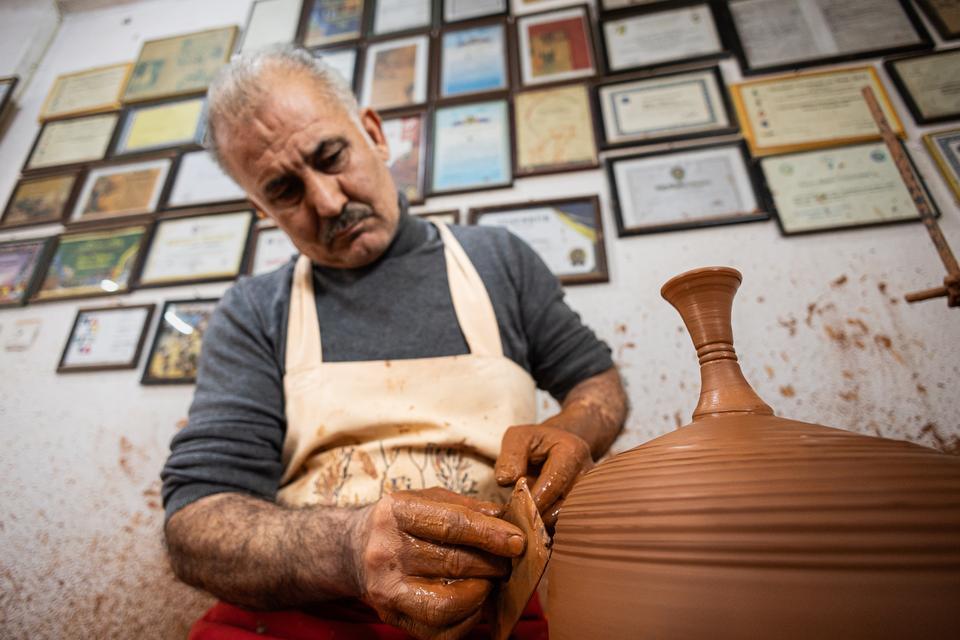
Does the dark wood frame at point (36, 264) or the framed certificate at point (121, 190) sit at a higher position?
the framed certificate at point (121, 190)

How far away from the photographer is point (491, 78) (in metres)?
1.62

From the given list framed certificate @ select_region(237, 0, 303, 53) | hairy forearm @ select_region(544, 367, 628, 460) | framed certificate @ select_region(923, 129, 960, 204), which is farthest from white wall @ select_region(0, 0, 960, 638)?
framed certificate @ select_region(237, 0, 303, 53)

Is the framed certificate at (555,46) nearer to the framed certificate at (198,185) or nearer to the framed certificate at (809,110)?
the framed certificate at (809,110)

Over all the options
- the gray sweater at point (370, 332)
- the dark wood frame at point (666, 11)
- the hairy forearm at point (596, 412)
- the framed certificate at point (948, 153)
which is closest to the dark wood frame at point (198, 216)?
the gray sweater at point (370, 332)

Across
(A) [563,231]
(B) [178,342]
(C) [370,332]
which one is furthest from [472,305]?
(B) [178,342]

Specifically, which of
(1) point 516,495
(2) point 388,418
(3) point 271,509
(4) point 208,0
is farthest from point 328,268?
(4) point 208,0

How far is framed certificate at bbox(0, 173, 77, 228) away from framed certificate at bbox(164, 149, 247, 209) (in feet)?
1.48

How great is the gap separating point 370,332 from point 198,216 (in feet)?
3.76

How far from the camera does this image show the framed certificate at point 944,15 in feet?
4.36

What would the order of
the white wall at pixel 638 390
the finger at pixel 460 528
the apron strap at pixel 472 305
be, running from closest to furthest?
the finger at pixel 460 528
the apron strap at pixel 472 305
the white wall at pixel 638 390

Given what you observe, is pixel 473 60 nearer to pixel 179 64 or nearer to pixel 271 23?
pixel 271 23

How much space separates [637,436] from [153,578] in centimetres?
126

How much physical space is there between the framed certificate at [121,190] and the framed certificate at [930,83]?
2.50m

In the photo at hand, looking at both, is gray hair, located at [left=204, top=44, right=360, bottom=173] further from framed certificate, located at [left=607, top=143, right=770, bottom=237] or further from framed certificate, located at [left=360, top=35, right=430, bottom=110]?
framed certificate, located at [left=607, top=143, right=770, bottom=237]
